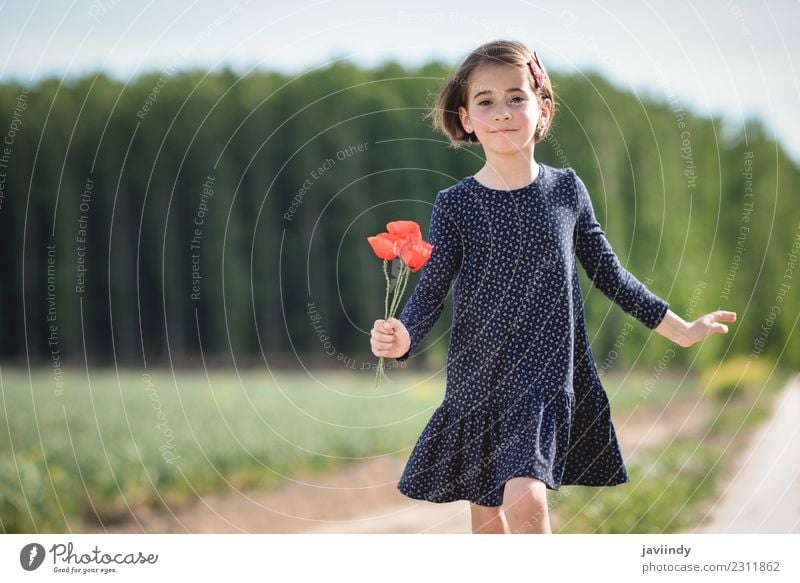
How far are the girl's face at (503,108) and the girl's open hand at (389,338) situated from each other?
74 cm

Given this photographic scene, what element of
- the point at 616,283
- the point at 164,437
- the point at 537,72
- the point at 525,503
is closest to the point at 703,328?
the point at 616,283

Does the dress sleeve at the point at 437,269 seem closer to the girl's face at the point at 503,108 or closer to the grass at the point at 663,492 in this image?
the girl's face at the point at 503,108

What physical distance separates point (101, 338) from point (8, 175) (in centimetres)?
246

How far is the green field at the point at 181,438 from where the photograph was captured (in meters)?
7.57

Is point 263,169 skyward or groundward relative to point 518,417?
skyward

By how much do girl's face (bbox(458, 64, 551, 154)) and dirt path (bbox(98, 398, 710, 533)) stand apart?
4.08 m

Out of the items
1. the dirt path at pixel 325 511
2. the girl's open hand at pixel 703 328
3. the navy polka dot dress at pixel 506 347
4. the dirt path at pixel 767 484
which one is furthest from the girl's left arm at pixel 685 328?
the dirt path at pixel 325 511

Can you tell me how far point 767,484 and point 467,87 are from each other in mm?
5125

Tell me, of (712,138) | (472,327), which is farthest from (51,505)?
(712,138)

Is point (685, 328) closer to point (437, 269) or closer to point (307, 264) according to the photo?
point (437, 269)

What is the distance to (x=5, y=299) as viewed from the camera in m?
13.2

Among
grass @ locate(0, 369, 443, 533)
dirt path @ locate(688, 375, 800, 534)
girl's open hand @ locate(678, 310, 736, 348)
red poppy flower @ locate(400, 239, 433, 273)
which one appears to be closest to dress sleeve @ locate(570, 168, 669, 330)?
girl's open hand @ locate(678, 310, 736, 348)

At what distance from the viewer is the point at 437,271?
147 inches

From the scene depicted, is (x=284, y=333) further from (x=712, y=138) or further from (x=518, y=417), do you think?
(x=518, y=417)
